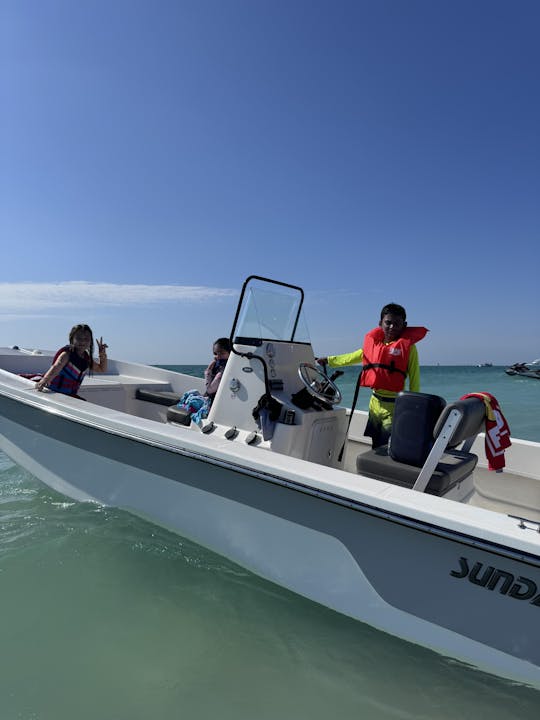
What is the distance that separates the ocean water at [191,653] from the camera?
189cm

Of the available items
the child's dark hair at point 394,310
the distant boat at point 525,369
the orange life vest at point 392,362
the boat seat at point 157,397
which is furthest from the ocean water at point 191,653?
the distant boat at point 525,369

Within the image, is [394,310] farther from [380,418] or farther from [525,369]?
[525,369]

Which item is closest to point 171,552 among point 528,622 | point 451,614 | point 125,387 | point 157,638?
point 157,638

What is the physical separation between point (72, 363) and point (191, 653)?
101 inches

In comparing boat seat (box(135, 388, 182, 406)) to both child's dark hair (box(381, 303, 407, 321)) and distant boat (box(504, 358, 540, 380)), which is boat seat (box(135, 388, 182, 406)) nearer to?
child's dark hair (box(381, 303, 407, 321))

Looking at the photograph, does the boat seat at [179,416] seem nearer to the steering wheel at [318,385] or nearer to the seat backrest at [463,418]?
the steering wheel at [318,385]

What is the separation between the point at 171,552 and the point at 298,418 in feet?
3.84

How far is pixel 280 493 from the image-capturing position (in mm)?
2330

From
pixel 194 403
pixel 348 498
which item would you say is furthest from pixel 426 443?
pixel 194 403

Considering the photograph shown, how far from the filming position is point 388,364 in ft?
10.2

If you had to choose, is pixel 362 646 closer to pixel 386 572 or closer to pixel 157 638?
pixel 386 572

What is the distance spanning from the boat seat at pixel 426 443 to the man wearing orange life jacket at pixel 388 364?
0.60 m

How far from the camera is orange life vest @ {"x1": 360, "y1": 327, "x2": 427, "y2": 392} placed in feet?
10.2

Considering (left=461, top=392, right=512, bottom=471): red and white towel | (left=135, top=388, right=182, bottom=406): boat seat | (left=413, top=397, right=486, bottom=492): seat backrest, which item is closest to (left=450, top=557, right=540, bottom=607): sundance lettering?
(left=413, top=397, right=486, bottom=492): seat backrest
